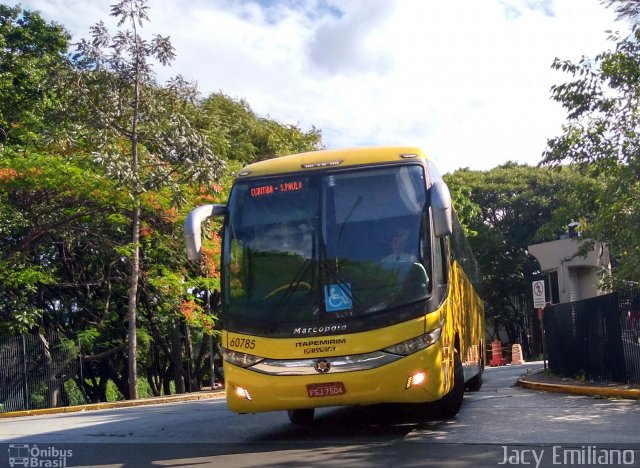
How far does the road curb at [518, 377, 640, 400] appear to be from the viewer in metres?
13.7

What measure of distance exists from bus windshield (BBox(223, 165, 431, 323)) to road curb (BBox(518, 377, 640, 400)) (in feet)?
21.6

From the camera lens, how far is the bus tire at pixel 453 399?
10523 millimetres

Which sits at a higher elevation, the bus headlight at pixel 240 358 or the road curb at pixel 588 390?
the bus headlight at pixel 240 358

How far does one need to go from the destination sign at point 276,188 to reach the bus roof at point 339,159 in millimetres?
191

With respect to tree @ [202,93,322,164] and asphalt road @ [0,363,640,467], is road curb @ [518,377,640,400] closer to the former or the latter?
asphalt road @ [0,363,640,467]

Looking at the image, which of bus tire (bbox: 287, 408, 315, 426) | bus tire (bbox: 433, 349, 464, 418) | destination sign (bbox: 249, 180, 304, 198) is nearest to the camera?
destination sign (bbox: 249, 180, 304, 198)

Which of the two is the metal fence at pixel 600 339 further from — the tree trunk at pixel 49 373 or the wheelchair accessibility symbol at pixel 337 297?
the tree trunk at pixel 49 373

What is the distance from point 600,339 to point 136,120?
14.8 m

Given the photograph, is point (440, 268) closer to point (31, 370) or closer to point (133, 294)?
point (133, 294)

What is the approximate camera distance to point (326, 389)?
8.80m

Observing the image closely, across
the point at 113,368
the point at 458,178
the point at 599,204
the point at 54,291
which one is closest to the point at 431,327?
the point at 599,204

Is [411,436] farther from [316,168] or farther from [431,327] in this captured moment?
[316,168]

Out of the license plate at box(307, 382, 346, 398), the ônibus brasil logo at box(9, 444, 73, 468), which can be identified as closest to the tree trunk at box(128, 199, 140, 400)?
the ônibus brasil logo at box(9, 444, 73, 468)

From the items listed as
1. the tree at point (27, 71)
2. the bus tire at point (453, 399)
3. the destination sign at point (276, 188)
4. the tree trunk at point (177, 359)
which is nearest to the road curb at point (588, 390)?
the bus tire at point (453, 399)
